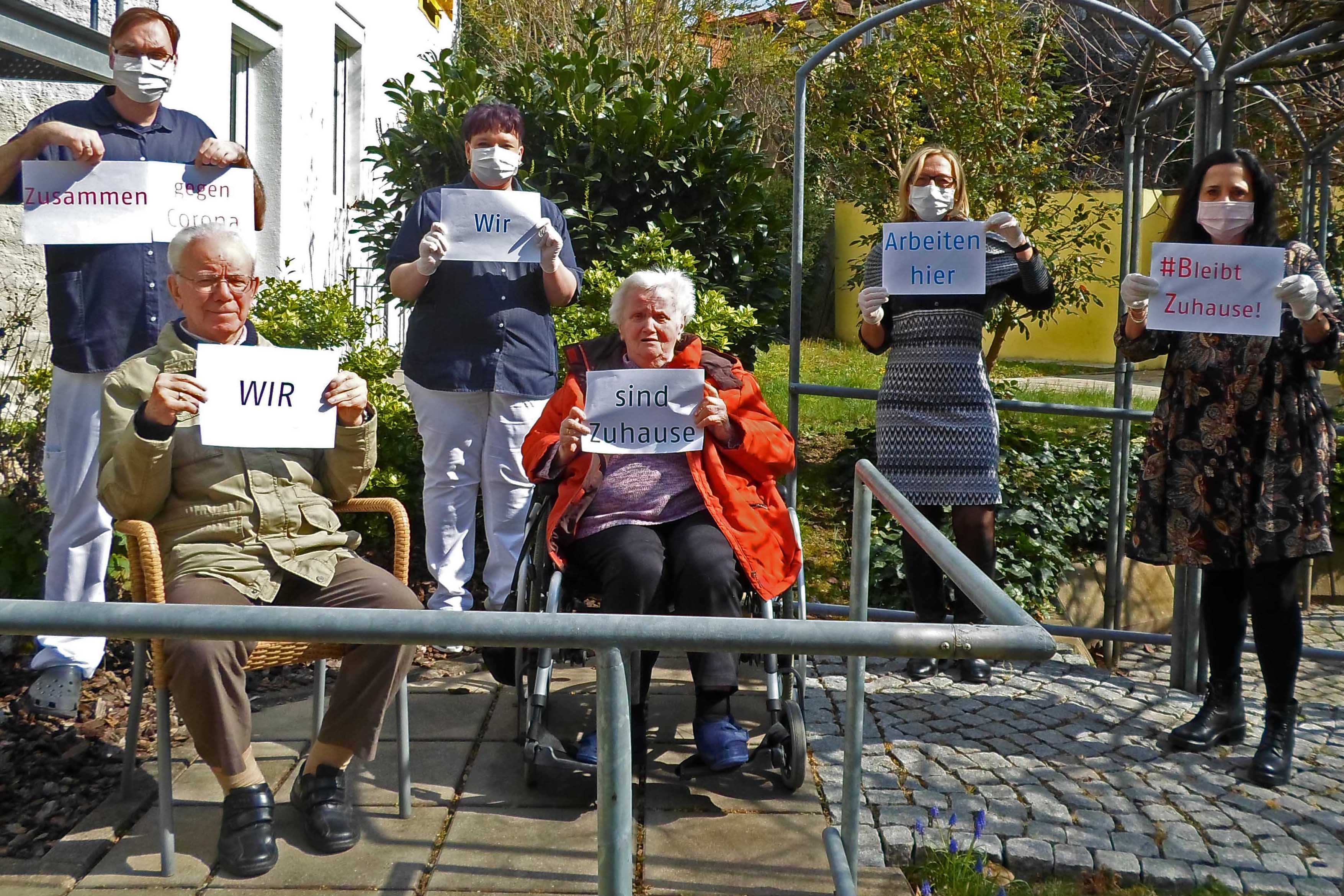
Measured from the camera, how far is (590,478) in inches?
157

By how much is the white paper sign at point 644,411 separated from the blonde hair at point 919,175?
1.22 meters

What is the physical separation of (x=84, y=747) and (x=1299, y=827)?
359 cm

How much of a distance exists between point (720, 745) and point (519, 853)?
65cm

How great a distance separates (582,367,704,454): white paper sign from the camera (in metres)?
3.97

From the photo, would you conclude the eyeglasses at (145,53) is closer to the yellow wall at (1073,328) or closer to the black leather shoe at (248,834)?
the black leather shoe at (248,834)

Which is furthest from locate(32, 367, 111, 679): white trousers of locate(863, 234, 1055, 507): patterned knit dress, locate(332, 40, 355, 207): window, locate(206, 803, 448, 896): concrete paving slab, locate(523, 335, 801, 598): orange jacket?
locate(332, 40, 355, 207): window

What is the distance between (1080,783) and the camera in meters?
3.84

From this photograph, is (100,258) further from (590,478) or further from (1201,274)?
(1201,274)

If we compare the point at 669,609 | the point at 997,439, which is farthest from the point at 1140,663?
the point at 669,609

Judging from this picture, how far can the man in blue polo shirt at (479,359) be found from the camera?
4535 millimetres

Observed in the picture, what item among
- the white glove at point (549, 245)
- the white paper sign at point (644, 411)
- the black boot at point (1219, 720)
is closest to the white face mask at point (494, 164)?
the white glove at point (549, 245)

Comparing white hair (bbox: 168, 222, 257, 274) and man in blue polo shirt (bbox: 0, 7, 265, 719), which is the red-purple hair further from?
white hair (bbox: 168, 222, 257, 274)

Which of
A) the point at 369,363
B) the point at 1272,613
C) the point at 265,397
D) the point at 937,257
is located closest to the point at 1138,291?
the point at 937,257

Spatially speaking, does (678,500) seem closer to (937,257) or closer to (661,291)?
(661,291)
